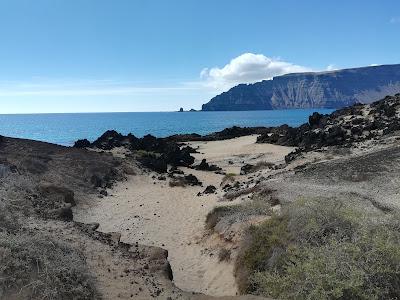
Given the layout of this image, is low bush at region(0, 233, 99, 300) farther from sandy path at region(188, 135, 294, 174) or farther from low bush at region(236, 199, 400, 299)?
sandy path at region(188, 135, 294, 174)

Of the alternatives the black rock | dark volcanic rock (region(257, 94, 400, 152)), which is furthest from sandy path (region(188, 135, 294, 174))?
dark volcanic rock (region(257, 94, 400, 152))

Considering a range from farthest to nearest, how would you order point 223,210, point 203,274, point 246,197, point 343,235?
1. point 246,197
2. point 223,210
3. point 203,274
4. point 343,235

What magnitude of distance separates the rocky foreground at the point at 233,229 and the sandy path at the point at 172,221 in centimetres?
31

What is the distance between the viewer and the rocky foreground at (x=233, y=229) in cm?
1000

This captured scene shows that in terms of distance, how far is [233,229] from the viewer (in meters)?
16.6

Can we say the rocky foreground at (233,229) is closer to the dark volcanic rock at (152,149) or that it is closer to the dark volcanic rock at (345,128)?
the dark volcanic rock at (152,149)

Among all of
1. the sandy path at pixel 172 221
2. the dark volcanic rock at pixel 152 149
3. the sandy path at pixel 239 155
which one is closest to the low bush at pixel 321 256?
the sandy path at pixel 172 221

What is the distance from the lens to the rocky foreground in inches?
394

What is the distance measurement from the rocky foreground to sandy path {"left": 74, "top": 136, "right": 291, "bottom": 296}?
0.31m

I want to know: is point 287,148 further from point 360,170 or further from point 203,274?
point 203,274

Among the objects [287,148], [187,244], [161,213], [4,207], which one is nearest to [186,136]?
[287,148]

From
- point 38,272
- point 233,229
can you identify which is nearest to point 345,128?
point 233,229

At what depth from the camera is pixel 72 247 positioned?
1284cm

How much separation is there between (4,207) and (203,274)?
6.28 m
